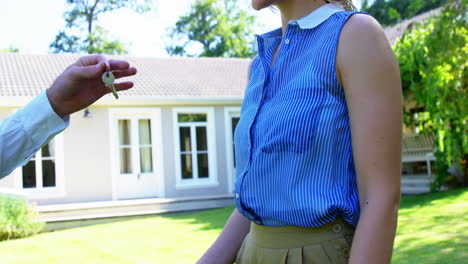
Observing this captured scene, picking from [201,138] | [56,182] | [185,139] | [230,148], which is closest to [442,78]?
[230,148]

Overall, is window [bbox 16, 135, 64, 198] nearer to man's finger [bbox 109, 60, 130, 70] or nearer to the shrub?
the shrub

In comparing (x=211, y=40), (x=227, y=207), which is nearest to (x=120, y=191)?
(x=227, y=207)

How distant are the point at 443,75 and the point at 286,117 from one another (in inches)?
→ 405

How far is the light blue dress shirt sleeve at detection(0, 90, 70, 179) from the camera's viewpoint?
5.66 feet

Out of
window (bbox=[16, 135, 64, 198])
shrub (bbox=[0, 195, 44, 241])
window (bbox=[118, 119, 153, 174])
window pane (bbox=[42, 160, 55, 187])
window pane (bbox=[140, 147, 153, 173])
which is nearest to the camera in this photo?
shrub (bbox=[0, 195, 44, 241])

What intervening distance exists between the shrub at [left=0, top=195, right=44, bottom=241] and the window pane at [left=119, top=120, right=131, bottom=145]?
4066mm

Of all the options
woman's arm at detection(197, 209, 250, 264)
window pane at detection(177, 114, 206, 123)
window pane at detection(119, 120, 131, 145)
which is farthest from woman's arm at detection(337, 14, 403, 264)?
window pane at detection(177, 114, 206, 123)

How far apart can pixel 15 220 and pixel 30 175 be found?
321cm

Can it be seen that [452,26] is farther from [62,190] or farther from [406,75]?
[62,190]

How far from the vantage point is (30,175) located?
14.4m

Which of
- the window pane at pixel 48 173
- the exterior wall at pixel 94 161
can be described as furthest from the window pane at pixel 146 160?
the window pane at pixel 48 173

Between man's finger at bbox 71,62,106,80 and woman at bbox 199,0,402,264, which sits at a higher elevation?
man's finger at bbox 71,62,106,80

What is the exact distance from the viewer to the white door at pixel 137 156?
50.1ft

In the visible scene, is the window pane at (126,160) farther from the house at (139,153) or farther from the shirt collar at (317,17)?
the shirt collar at (317,17)
